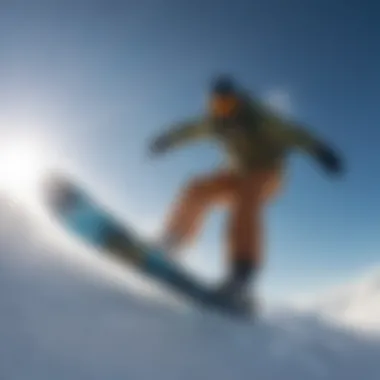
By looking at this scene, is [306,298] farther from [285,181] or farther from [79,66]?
[79,66]

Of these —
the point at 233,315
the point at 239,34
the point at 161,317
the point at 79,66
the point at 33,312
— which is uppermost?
the point at 239,34

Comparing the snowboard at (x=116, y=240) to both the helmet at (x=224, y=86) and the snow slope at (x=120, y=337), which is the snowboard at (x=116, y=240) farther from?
the helmet at (x=224, y=86)

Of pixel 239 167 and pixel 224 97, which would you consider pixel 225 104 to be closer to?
pixel 224 97

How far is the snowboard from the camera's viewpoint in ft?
5.61

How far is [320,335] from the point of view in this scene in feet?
5.81

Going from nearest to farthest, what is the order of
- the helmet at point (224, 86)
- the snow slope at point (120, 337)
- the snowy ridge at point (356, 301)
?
the snow slope at point (120, 337)
the helmet at point (224, 86)
the snowy ridge at point (356, 301)

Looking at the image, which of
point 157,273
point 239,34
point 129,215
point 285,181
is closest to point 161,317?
point 157,273

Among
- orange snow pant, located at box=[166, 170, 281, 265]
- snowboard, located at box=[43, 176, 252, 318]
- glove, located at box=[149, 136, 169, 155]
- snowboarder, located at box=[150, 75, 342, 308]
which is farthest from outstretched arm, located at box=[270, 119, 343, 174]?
snowboard, located at box=[43, 176, 252, 318]

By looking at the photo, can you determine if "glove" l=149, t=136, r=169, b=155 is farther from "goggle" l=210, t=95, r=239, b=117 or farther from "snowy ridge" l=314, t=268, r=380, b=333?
"snowy ridge" l=314, t=268, r=380, b=333

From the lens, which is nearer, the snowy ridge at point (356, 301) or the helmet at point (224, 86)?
the helmet at point (224, 86)

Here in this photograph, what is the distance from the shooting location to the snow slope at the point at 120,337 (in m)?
1.44

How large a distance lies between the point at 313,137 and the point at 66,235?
0.61 metres

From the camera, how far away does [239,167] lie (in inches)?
74.7

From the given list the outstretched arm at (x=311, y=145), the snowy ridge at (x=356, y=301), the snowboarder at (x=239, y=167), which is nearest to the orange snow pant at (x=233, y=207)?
the snowboarder at (x=239, y=167)
